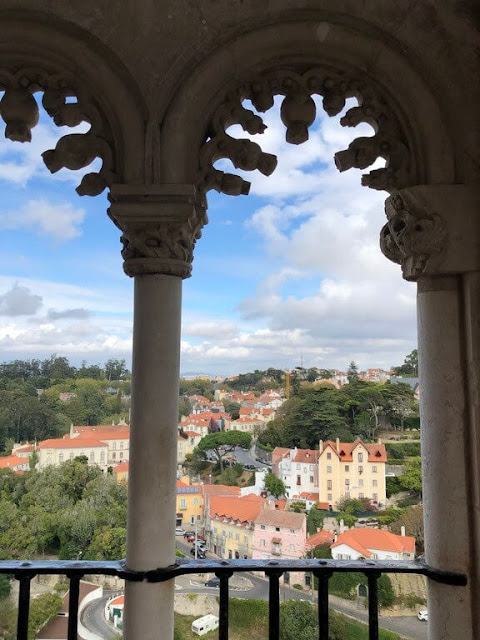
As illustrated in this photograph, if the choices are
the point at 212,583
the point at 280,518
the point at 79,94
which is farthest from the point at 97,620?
the point at 79,94

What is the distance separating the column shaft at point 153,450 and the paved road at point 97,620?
9.9 inches

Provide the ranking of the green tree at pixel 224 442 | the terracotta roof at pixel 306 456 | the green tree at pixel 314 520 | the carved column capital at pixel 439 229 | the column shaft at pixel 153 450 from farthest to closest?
the green tree at pixel 224 442, the terracotta roof at pixel 306 456, the green tree at pixel 314 520, the carved column capital at pixel 439 229, the column shaft at pixel 153 450

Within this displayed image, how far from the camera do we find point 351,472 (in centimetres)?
200

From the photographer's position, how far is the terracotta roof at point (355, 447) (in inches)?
79.6

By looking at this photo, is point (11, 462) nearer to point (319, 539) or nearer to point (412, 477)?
point (319, 539)

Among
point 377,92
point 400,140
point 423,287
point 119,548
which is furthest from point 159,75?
point 119,548

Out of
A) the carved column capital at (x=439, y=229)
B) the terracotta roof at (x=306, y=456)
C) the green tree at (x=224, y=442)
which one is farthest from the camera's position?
the green tree at (x=224, y=442)

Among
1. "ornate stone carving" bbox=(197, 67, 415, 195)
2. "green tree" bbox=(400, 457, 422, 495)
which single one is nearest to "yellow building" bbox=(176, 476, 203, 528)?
"green tree" bbox=(400, 457, 422, 495)

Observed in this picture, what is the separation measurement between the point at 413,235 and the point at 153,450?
123cm

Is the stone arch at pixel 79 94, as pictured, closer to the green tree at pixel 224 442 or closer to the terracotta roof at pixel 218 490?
the green tree at pixel 224 442

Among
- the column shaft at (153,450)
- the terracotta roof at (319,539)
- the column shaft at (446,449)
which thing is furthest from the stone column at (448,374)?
the column shaft at (153,450)

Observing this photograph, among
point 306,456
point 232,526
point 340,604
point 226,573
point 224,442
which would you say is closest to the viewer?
point 226,573

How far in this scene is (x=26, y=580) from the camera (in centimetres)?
164

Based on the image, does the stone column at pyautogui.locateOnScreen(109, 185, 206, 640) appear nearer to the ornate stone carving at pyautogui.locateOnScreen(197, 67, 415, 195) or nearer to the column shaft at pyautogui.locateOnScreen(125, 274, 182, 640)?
the column shaft at pyautogui.locateOnScreen(125, 274, 182, 640)
